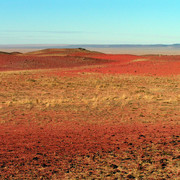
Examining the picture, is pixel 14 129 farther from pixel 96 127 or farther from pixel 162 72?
pixel 162 72

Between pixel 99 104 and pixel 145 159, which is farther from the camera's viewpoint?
pixel 99 104

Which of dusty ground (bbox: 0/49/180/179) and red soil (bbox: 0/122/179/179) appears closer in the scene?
dusty ground (bbox: 0/49/180/179)

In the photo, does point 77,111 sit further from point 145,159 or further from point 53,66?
point 53,66

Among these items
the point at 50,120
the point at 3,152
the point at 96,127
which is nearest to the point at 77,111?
the point at 50,120

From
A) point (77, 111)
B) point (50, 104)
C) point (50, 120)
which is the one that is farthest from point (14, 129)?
point (50, 104)

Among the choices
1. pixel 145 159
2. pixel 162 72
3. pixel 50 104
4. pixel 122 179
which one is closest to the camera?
pixel 122 179

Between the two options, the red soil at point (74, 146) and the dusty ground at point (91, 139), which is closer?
the dusty ground at point (91, 139)

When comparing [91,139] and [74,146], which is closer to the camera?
[74,146]

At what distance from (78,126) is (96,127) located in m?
0.59

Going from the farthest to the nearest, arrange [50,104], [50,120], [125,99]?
[125,99] → [50,104] → [50,120]

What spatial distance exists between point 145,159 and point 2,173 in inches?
117

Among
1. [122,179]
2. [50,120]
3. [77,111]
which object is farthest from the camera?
[77,111]

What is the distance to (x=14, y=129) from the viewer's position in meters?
9.63

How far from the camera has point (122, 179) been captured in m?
5.76
